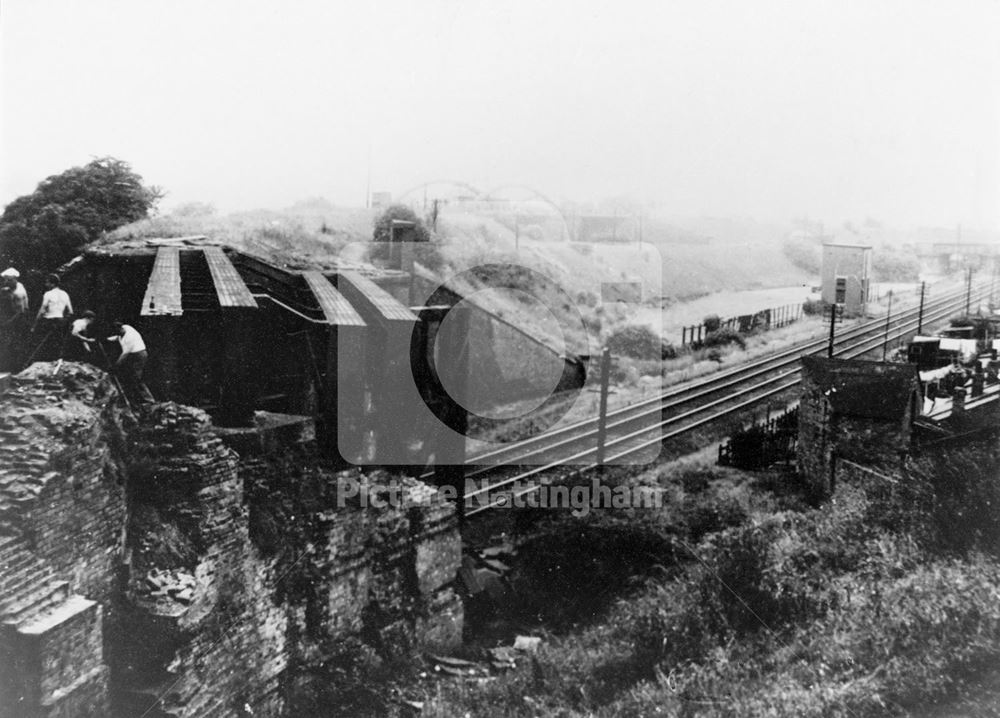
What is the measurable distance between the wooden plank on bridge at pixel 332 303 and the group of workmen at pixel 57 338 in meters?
1.96

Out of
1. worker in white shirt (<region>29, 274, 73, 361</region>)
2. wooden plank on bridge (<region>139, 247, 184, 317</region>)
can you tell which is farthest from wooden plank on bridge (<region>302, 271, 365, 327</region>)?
worker in white shirt (<region>29, 274, 73, 361</region>)

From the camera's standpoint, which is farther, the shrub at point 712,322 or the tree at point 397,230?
the tree at point 397,230

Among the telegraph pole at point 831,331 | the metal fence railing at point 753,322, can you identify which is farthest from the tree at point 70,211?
the telegraph pole at point 831,331

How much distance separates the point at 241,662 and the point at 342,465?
2073mm

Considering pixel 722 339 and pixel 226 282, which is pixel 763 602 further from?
pixel 226 282

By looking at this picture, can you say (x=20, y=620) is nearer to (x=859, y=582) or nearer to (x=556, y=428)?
(x=556, y=428)

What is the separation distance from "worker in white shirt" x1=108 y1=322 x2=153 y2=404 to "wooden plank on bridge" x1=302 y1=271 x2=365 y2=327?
188cm

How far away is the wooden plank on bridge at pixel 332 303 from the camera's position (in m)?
7.35

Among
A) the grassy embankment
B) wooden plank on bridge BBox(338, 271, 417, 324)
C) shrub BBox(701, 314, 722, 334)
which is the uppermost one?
→ wooden plank on bridge BBox(338, 271, 417, 324)

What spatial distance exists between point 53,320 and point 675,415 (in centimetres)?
693

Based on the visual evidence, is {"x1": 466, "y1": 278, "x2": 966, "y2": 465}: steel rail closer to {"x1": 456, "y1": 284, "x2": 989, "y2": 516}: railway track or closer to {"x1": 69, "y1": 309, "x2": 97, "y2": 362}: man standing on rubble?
{"x1": 456, "y1": 284, "x2": 989, "y2": 516}: railway track

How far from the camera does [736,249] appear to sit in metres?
11.9

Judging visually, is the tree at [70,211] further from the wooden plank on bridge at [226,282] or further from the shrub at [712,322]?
the shrub at [712,322]

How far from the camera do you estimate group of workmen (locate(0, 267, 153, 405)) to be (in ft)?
18.5
